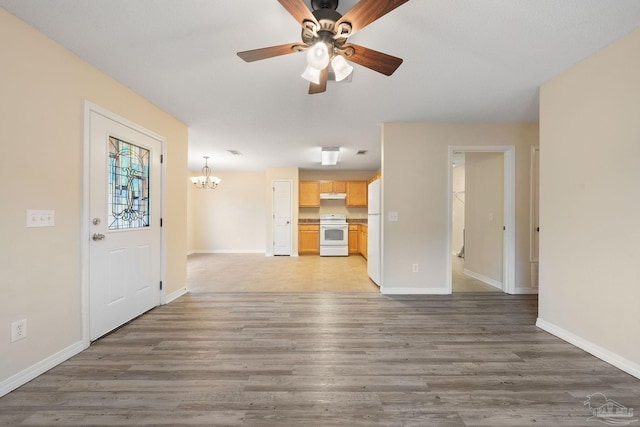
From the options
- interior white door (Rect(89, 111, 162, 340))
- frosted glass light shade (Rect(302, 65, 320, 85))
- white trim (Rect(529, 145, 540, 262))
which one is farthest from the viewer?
white trim (Rect(529, 145, 540, 262))

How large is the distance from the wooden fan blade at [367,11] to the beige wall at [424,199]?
7.52 ft

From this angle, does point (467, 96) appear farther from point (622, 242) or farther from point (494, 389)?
point (494, 389)

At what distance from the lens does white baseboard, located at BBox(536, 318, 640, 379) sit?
1.82 metres

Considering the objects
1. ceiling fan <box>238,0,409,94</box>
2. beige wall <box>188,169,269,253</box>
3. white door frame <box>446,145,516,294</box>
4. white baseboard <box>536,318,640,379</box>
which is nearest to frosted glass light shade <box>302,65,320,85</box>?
ceiling fan <box>238,0,409,94</box>

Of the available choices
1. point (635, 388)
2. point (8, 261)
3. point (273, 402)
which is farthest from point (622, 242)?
point (8, 261)

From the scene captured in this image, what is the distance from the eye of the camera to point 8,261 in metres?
1.63

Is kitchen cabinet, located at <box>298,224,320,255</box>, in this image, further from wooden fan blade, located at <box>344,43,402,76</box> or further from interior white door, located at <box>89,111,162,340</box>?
wooden fan blade, located at <box>344,43,402,76</box>

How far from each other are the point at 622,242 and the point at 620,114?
0.93 m

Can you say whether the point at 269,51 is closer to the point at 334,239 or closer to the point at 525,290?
the point at 525,290

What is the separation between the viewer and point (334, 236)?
6.94m

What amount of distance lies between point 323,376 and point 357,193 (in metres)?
5.85

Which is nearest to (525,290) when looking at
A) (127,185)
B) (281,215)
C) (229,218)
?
(127,185)

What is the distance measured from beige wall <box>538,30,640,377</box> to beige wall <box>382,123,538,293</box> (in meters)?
1.10

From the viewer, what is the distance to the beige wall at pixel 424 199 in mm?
3568
